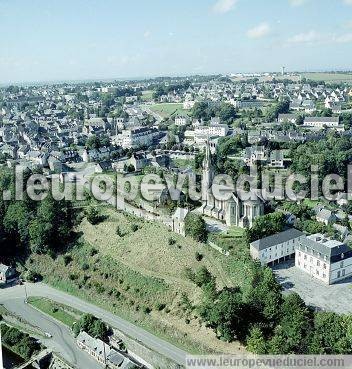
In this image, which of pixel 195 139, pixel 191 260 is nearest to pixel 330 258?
pixel 191 260

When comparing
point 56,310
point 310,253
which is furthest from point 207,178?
point 56,310

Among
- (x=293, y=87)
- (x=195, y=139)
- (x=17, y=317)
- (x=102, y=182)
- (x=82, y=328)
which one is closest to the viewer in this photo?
(x=82, y=328)

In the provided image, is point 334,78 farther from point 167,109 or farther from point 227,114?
point 227,114

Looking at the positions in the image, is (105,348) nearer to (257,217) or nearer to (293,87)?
(257,217)

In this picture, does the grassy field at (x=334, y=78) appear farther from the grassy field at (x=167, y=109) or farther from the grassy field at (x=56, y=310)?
the grassy field at (x=56, y=310)

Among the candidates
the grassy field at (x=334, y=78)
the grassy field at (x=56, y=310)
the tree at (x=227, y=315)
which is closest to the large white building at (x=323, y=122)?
the tree at (x=227, y=315)

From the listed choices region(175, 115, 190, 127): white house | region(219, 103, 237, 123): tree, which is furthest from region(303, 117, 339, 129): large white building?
region(175, 115, 190, 127): white house

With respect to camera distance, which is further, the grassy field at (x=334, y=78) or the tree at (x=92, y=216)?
the grassy field at (x=334, y=78)
